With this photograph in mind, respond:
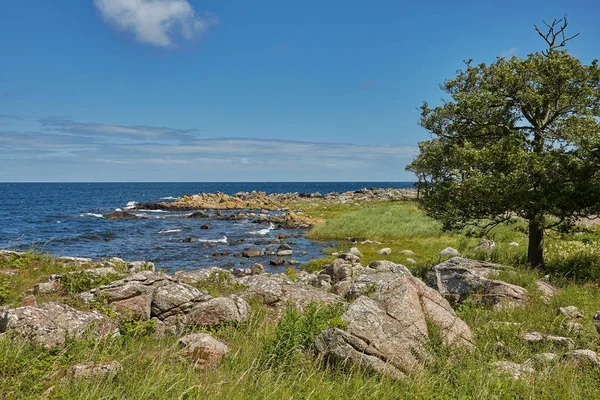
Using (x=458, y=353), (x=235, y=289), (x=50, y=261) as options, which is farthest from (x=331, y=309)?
(x=50, y=261)

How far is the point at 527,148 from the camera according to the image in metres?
17.7

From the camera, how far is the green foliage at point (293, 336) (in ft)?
24.0

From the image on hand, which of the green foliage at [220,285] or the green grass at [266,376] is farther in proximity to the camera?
the green foliage at [220,285]

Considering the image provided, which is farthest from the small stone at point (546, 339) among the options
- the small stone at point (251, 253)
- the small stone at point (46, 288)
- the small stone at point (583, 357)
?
the small stone at point (251, 253)

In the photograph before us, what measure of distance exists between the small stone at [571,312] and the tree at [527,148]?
519 cm

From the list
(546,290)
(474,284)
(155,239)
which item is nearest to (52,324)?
(474,284)

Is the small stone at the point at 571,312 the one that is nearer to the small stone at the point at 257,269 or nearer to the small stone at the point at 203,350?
the small stone at the point at 203,350

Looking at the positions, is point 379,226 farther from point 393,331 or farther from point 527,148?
point 393,331

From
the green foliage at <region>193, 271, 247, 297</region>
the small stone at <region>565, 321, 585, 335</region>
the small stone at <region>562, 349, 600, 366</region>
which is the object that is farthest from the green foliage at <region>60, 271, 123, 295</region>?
the small stone at <region>565, 321, 585, 335</region>

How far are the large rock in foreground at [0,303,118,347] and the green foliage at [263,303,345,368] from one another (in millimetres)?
3158

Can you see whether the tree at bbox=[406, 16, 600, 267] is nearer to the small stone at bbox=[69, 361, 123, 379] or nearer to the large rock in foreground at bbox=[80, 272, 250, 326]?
the large rock in foreground at bbox=[80, 272, 250, 326]

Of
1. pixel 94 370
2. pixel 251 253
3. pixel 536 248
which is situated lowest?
pixel 251 253

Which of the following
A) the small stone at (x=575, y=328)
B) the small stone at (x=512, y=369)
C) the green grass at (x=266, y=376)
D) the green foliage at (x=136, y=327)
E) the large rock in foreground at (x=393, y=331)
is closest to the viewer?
the green grass at (x=266, y=376)

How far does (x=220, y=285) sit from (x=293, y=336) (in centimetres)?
597
